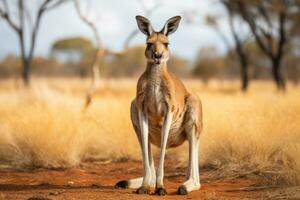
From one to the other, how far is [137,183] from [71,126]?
3.21 meters

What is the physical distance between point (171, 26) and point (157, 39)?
0.38m

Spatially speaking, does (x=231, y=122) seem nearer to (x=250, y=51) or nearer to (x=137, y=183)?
(x=137, y=183)

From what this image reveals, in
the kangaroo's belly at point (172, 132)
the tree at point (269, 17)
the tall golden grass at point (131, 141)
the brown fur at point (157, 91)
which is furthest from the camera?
the tree at point (269, 17)

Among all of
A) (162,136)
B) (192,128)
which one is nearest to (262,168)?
(192,128)

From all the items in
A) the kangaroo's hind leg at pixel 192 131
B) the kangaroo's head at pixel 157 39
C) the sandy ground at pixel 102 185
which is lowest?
the sandy ground at pixel 102 185

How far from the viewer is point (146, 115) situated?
6.63 metres

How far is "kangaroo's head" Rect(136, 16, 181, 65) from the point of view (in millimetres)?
6406

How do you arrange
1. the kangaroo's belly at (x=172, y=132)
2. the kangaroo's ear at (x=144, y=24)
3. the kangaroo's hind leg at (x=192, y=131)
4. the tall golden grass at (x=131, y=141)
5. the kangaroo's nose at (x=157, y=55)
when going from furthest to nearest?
1. the tall golden grass at (x=131, y=141)
2. the kangaroo's hind leg at (x=192, y=131)
3. the kangaroo's belly at (x=172, y=132)
4. the kangaroo's ear at (x=144, y=24)
5. the kangaroo's nose at (x=157, y=55)

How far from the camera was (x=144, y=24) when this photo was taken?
669 cm

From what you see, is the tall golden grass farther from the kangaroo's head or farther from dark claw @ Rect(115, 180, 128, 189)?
the kangaroo's head

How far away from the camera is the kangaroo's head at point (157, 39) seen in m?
6.41

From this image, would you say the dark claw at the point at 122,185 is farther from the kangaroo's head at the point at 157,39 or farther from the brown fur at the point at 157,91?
the kangaroo's head at the point at 157,39

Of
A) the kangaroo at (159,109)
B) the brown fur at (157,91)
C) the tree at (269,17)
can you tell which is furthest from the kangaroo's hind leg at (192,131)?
the tree at (269,17)

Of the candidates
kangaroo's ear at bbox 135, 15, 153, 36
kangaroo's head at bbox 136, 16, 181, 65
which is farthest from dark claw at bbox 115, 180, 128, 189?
kangaroo's ear at bbox 135, 15, 153, 36
